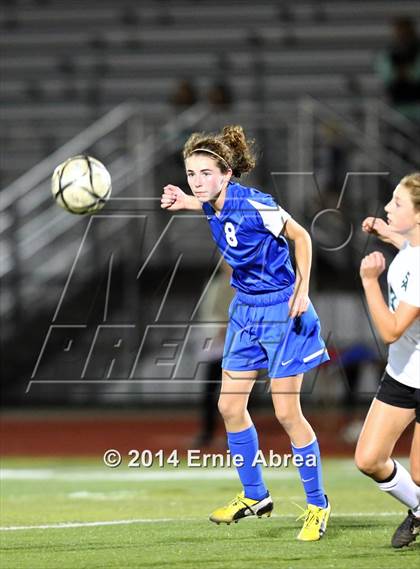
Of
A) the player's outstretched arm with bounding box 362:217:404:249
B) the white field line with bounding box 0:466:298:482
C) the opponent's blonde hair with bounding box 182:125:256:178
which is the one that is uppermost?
the opponent's blonde hair with bounding box 182:125:256:178

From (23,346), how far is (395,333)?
932cm

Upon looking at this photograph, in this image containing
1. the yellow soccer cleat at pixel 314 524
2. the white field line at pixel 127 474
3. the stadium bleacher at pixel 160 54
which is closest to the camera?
the yellow soccer cleat at pixel 314 524

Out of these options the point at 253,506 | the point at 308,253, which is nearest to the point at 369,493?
the point at 253,506

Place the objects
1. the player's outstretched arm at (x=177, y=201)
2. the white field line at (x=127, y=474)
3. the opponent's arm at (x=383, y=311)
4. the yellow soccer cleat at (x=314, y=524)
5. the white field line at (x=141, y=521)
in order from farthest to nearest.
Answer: the white field line at (x=127, y=474) < the white field line at (x=141, y=521) < the player's outstretched arm at (x=177, y=201) < the yellow soccer cleat at (x=314, y=524) < the opponent's arm at (x=383, y=311)

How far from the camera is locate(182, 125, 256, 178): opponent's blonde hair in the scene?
21.9ft

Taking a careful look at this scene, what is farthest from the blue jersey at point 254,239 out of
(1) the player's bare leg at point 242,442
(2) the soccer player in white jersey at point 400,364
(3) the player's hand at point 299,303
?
(2) the soccer player in white jersey at point 400,364

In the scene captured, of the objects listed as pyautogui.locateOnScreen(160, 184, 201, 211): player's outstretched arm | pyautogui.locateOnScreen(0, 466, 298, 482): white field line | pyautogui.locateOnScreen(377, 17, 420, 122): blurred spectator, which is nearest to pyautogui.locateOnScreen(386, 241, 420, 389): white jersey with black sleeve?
pyautogui.locateOnScreen(160, 184, 201, 211): player's outstretched arm

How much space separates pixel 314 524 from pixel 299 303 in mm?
1175

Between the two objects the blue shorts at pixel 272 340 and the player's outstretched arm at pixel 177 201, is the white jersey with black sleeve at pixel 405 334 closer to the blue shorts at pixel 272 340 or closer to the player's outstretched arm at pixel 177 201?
the blue shorts at pixel 272 340

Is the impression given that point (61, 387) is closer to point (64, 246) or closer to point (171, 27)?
point (64, 246)

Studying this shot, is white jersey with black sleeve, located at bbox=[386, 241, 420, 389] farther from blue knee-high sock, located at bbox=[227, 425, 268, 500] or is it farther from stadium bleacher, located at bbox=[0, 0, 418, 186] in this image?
stadium bleacher, located at bbox=[0, 0, 418, 186]

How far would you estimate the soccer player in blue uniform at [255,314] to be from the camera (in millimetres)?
6578

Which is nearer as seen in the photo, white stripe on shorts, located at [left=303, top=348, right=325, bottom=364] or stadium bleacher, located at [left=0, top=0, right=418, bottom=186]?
white stripe on shorts, located at [left=303, top=348, right=325, bottom=364]

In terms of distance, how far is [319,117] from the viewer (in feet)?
46.6
